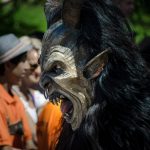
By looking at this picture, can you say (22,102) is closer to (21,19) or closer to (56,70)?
(56,70)

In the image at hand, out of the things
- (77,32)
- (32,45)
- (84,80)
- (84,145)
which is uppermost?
(77,32)

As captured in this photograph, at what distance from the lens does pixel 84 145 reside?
348 cm

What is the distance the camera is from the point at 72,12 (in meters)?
3.45

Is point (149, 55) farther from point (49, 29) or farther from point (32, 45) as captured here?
point (32, 45)

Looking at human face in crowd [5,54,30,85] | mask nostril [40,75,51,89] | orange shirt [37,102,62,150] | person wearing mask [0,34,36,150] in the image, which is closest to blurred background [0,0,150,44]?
human face in crowd [5,54,30,85]

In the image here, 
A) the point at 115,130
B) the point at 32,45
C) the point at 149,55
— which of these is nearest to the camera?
the point at 115,130

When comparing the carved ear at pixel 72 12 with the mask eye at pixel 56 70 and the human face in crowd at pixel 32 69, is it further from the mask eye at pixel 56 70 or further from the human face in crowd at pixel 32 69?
the human face in crowd at pixel 32 69

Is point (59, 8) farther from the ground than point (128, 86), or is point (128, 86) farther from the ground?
point (59, 8)

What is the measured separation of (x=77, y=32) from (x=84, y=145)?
52cm

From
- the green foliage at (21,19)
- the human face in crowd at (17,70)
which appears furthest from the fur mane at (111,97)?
the green foliage at (21,19)

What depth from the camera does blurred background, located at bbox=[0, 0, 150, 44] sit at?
28.8ft

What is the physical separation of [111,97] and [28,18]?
25.4 feet

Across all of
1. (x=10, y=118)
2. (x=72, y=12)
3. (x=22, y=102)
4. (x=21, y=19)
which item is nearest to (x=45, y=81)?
(x=72, y=12)

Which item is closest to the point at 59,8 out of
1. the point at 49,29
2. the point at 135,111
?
the point at 49,29
